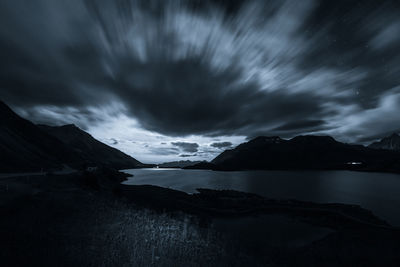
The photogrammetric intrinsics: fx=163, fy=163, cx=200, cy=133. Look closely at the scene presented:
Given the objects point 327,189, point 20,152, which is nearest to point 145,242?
point 20,152

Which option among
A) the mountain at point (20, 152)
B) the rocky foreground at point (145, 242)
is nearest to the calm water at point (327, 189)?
the rocky foreground at point (145, 242)

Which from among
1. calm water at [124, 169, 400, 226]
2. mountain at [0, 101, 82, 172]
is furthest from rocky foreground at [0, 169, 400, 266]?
mountain at [0, 101, 82, 172]

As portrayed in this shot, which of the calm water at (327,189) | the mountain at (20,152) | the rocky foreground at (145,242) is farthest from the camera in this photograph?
the mountain at (20,152)

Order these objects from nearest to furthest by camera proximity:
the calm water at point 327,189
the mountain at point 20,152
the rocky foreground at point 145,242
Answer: the rocky foreground at point 145,242, the calm water at point 327,189, the mountain at point 20,152

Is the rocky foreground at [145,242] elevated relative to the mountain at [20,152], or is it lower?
lower

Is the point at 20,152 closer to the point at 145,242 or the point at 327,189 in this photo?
the point at 145,242

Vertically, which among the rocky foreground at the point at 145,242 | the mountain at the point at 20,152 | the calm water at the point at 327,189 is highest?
the mountain at the point at 20,152

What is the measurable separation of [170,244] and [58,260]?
21.5 feet

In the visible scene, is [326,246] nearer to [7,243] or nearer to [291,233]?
[291,233]

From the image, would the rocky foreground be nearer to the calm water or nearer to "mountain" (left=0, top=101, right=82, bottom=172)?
the calm water

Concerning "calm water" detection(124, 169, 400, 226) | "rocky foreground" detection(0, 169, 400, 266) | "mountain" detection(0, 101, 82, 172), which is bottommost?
"calm water" detection(124, 169, 400, 226)

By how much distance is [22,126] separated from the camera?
122 m

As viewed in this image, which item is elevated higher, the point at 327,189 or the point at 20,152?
the point at 20,152

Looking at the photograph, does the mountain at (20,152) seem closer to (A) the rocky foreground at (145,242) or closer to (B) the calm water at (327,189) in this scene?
(B) the calm water at (327,189)
